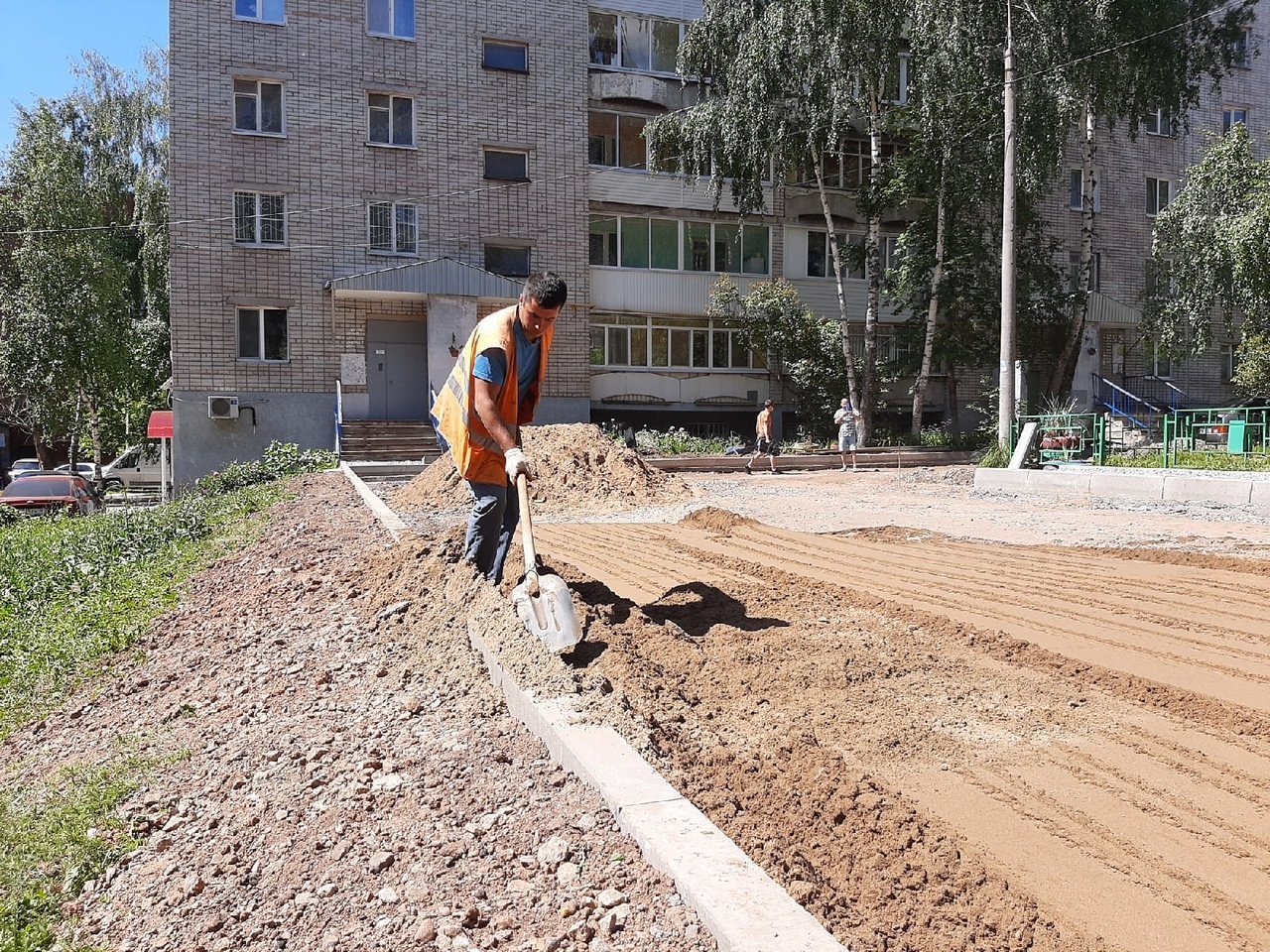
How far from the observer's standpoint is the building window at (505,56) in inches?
1095

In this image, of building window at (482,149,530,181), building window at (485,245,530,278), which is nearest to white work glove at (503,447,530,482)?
building window at (485,245,530,278)

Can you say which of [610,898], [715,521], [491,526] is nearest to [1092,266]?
[715,521]

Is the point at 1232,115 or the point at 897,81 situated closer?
the point at 897,81

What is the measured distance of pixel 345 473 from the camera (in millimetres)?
19750

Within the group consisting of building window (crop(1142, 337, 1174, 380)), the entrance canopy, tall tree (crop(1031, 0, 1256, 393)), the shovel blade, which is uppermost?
tall tree (crop(1031, 0, 1256, 393))

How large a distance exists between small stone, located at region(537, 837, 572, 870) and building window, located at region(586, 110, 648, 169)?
28248 mm

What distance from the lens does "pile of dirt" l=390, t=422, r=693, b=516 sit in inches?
576

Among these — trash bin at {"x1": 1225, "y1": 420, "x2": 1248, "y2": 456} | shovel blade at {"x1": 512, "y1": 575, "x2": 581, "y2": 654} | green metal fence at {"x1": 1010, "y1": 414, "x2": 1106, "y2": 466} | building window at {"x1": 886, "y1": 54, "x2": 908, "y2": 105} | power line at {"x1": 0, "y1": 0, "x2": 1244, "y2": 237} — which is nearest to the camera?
shovel blade at {"x1": 512, "y1": 575, "x2": 581, "y2": 654}

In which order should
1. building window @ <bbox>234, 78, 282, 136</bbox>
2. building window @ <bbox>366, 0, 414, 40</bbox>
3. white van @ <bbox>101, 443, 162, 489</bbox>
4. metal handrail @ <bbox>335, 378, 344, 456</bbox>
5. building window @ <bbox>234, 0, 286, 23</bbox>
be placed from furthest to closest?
white van @ <bbox>101, 443, 162, 489</bbox> < building window @ <bbox>366, 0, 414, 40</bbox> < building window @ <bbox>234, 78, 282, 136</bbox> < building window @ <bbox>234, 0, 286, 23</bbox> < metal handrail @ <bbox>335, 378, 344, 456</bbox>

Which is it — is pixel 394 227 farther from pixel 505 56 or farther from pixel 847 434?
pixel 847 434

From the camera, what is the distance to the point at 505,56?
1105 inches

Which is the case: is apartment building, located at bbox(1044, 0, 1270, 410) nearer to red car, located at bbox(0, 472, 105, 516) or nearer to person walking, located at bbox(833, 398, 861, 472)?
person walking, located at bbox(833, 398, 861, 472)

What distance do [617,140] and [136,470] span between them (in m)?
20.6

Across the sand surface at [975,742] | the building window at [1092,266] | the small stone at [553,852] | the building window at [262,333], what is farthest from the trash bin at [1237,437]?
the building window at [262,333]
